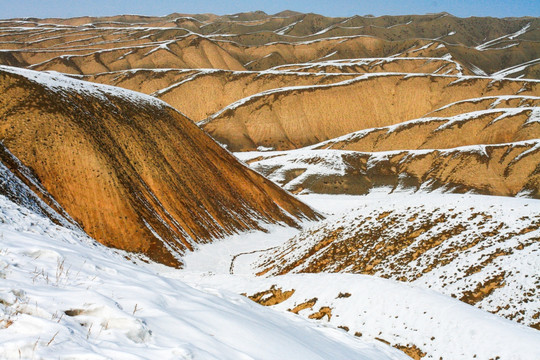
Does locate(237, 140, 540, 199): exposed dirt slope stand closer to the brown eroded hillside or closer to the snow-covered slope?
the brown eroded hillside

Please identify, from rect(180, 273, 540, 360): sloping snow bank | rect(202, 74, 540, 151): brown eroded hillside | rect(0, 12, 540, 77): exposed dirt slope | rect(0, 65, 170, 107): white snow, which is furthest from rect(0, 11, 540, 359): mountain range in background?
rect(0, 12, 540, 77): exposed dirt slope

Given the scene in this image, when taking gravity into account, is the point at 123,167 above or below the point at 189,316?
below

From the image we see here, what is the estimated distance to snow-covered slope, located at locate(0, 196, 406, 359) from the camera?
→ 3623mm

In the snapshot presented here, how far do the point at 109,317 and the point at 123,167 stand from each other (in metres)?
26.5

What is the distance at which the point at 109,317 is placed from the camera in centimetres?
425

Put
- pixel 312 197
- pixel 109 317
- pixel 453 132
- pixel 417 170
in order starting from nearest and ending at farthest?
pixel 109 317 < pixel 312 197 < pixel 417 170 < pixel 453 132

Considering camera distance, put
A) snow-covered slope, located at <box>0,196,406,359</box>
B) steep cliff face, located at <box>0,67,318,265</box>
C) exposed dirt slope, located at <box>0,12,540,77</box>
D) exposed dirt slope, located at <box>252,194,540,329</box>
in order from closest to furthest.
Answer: snow-covered slope, located at <box>0,196,406,359</box> < exposed dirt slope, located at <box>252,194,540,329</box> < steep cliff face, located at <box>0,67,318,265</box> < exposed dirt slope, located at <box>0,12,540,77</box>

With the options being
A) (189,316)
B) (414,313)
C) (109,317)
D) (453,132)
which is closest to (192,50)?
(453,132)

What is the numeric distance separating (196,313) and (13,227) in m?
3.90

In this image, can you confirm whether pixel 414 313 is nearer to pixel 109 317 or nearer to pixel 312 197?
pixel 109 317

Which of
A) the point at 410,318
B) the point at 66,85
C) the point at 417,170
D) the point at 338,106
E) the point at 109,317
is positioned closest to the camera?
the point at 109,317

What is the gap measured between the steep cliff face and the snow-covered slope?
19689 millimetres

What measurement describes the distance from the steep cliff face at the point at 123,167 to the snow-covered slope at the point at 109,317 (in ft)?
64.6

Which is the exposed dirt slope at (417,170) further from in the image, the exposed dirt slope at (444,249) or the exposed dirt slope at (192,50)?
the exposed dirt slope at (192,50)
